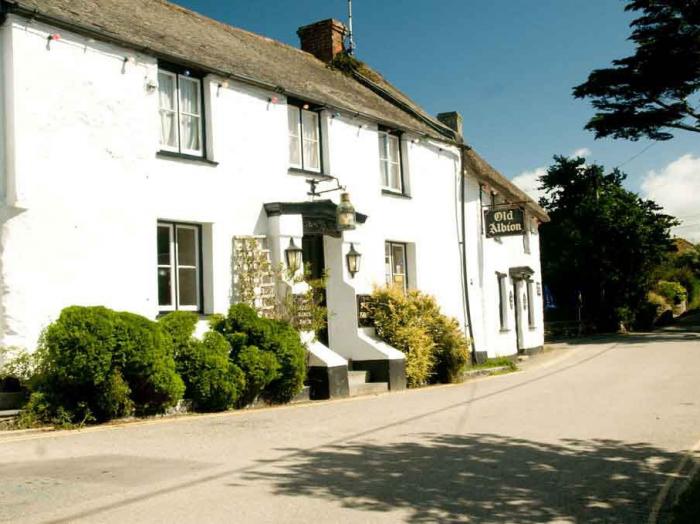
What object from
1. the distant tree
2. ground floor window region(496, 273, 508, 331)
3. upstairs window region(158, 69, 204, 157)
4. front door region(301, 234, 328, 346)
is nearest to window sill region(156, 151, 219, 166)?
upstairs window region(158, 69, 204, 157)

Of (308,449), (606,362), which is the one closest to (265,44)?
(606,362)

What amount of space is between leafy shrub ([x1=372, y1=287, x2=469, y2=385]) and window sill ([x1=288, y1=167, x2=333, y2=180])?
2577 millimetres

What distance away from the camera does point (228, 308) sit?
1330 centimetres

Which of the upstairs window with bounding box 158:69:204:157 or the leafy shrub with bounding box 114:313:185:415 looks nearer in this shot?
the leafy shrub with bounding box 114:313:185:415

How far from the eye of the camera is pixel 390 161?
743 inches

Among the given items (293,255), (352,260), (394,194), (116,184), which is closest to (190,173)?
(116,184)

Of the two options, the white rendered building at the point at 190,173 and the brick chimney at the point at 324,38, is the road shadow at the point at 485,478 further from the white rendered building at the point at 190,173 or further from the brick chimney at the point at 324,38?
the brick chimney at the point at 324,38

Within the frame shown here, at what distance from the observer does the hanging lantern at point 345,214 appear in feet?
50.2

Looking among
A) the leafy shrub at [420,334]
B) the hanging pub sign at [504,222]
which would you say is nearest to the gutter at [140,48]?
the leafy shrub at [420,334]

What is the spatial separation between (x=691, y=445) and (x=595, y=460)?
1.53 m

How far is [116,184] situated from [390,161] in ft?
27.3

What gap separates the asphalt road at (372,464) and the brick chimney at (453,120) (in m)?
11.3

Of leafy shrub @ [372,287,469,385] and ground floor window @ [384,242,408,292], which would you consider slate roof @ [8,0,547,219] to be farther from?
leafy shrub @ [372,287,469,385]

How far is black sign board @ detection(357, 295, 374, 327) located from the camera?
53.5 ft
